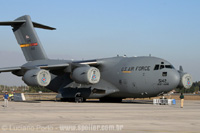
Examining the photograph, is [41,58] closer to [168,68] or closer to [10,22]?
[10,22]

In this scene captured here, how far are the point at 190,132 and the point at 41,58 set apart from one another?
1240 inches

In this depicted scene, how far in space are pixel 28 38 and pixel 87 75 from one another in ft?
37.4

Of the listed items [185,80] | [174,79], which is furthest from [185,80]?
[174,79]

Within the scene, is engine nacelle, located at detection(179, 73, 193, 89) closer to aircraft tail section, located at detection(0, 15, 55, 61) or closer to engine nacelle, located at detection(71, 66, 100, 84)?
engine nacelle, located at detection(71, 66, 100, 84)

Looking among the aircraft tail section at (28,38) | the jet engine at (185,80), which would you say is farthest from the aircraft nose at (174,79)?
the aircraft tail section at (28,38)

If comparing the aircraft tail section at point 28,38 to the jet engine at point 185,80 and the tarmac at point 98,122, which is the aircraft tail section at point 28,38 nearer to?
the jet engine at point 185,80

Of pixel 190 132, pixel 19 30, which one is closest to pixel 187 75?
pixel 19 30

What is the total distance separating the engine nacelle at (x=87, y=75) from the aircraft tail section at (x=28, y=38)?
8243 millimetres

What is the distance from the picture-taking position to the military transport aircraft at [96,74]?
111ft

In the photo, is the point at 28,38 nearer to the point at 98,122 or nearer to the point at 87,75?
the point at 87,75

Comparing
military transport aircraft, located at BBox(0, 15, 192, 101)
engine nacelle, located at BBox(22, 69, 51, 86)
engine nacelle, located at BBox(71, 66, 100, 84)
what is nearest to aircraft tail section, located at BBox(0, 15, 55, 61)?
military transport aircraft, located at BBox(0, 15, 192, 101)

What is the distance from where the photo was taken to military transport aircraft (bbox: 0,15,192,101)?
111 feet

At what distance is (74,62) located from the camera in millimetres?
38625

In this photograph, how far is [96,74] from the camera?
116 ft
